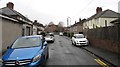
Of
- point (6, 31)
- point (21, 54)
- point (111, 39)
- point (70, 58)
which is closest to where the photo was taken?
point (21, 54)

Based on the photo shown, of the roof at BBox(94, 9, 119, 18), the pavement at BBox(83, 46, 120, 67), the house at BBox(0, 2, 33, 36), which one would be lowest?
the pavement at BBox(83, 46, 120, 67)

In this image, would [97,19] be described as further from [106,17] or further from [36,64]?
[36,64]

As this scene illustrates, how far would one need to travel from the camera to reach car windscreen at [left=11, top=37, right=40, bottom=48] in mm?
10180

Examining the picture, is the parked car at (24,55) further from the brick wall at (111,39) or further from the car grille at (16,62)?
the brick wall at (111,39)

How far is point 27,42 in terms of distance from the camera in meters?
10.5

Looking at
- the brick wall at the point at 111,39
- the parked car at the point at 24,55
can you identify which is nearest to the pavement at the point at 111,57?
the brick wall at the point at 111,39

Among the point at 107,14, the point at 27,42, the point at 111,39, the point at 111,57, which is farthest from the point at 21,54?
the point at 107,14

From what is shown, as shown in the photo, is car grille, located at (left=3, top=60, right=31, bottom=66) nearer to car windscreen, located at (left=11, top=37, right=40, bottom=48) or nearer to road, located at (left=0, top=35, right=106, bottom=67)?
car windscreen, located at (left=11, top=37, right=40, bottom=48)

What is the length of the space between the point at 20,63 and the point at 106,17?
4726 cm

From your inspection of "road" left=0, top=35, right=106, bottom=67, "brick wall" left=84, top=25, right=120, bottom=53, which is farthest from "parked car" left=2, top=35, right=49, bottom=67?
"brick wall" left=84, top=25, right=120, bottom=53

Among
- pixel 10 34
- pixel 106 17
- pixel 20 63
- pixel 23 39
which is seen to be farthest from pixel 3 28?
pixel 106 17

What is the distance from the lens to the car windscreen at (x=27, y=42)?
10180mm

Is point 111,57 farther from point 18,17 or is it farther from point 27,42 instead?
point 18,17

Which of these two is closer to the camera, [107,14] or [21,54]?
[21,54]
